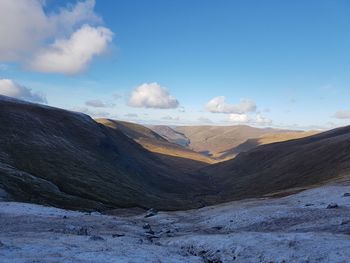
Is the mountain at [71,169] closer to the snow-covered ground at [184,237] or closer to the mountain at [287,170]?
the mountain at [287,170]

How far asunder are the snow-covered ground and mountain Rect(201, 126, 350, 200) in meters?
52.5

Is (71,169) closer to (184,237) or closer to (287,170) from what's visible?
(184,237)

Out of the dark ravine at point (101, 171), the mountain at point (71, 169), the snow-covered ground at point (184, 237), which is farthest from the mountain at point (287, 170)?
the snow-covered ground at point (184, 237)

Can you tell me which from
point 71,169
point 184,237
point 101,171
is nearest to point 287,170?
point 101,171

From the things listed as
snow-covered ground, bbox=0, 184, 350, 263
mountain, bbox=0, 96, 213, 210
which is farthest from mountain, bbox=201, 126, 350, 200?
snow-covered ground, bbox=0, 184, 350, 263

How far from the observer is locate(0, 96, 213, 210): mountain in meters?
79.2

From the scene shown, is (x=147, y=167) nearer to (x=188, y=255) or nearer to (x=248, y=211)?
(x=248, y=211)

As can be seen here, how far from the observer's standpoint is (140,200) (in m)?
101

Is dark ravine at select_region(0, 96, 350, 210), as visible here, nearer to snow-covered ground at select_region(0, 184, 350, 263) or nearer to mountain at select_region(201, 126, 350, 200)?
mountain at select_region(201, 126, 350, 200)

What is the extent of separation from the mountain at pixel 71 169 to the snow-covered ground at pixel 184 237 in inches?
886

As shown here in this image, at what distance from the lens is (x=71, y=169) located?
103375mm

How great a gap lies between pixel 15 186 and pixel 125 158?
84.7m

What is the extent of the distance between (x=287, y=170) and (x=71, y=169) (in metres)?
69.4

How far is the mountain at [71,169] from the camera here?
Answer: 79.2m
